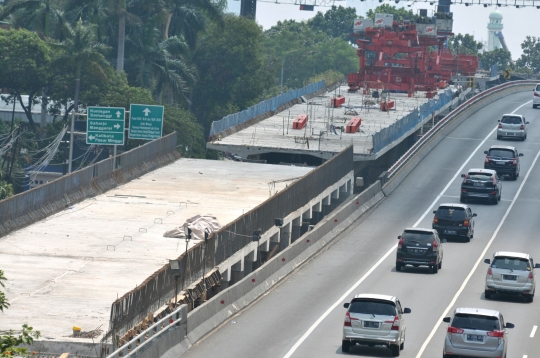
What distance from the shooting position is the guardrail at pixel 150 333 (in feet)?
94.2

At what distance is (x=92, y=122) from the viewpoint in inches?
2409

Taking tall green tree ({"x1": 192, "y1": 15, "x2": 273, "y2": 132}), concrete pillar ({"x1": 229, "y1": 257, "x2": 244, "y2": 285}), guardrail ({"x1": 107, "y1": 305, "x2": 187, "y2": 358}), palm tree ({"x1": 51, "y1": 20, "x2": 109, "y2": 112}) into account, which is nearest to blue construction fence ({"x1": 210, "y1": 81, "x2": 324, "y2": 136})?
palm tree ({"x1": 51, "y1": 20, "x2": 109, "y2": 112})

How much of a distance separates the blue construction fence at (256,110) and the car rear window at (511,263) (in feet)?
99.4

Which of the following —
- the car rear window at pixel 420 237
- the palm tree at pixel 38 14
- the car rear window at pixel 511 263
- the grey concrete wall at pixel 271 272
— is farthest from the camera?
the palm tree at pixel 38 14

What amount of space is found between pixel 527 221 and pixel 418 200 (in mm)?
6963

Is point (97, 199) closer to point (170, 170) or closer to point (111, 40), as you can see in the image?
point (170, 170)

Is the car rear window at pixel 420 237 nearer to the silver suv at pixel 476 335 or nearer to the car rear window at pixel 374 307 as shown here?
the car rear window at pixel 374 307

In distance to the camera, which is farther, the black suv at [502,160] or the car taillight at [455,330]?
the black suv at [502,160]

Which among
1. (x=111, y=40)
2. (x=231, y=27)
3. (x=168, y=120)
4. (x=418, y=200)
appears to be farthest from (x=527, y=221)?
(x=231, y=27)

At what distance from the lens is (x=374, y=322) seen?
32500 mm

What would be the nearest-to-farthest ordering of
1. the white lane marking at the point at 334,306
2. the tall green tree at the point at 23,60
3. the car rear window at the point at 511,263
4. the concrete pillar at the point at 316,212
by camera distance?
1. the white lane marking at the point at 334,306
2. the car rear window at the point at 511,263
3. the concrete pillar at the point at 316,212
4. the tall green tree at the point at 23,60

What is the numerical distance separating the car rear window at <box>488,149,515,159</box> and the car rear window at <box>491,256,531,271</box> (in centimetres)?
2901

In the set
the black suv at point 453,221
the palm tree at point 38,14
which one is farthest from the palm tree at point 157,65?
the black suv at point 453,221

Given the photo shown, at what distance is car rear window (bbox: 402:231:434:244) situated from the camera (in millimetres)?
45750
